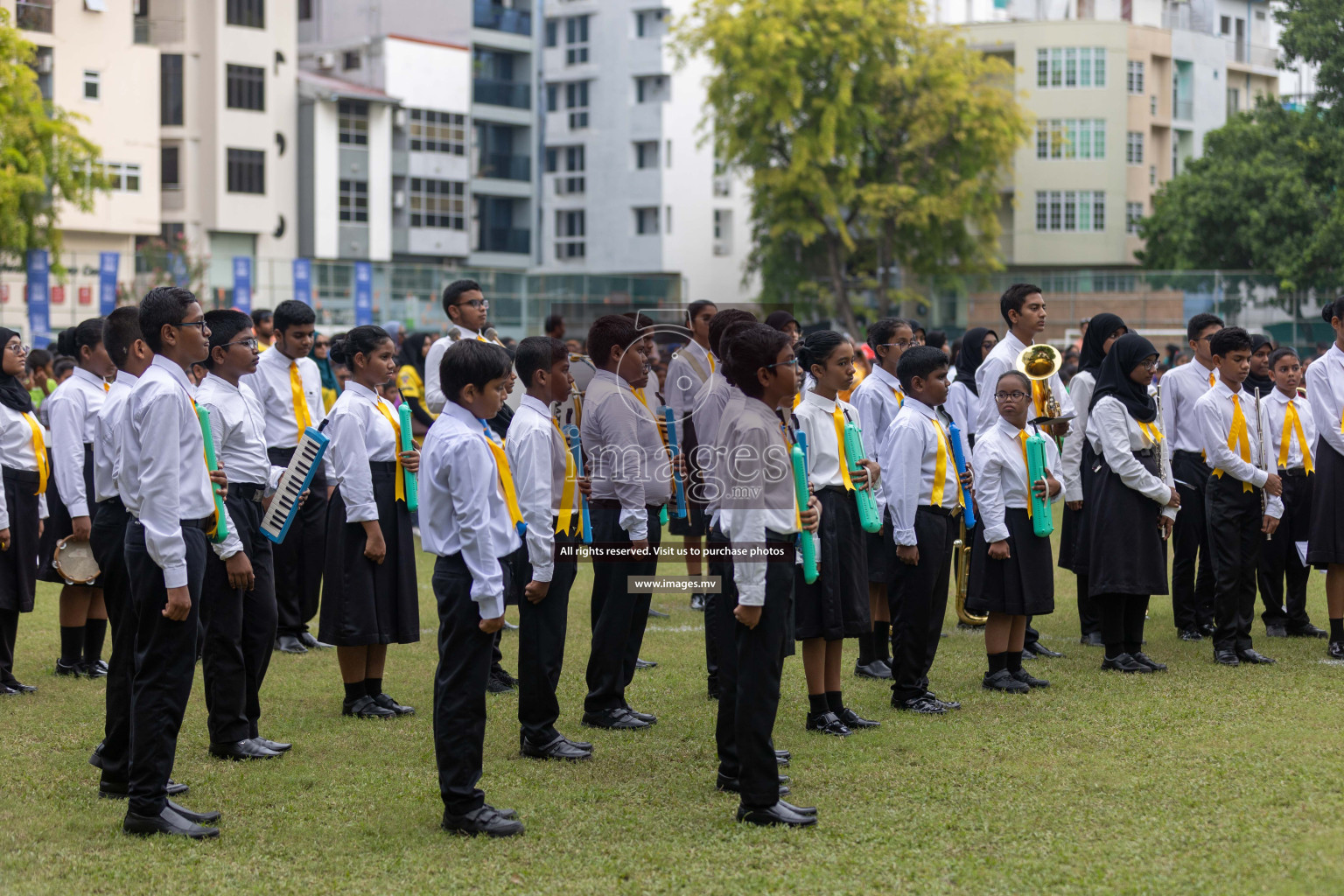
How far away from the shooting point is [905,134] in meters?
44.1

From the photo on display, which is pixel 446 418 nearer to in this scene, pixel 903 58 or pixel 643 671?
pixel 643 671

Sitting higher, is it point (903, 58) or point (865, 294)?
point (903, 58)

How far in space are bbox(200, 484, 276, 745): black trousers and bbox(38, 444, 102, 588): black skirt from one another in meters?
2.42

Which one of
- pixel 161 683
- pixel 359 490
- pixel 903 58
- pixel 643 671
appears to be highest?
pixel 903 58

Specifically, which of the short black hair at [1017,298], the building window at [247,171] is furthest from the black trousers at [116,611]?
the building window at [247,171]

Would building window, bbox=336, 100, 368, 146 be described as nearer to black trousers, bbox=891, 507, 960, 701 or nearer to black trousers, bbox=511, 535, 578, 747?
black trousers, bbox=891, 507, 960, 701

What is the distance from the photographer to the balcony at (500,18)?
55.3 metres

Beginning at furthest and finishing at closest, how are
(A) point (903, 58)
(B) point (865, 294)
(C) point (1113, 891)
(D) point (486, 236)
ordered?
(D) point (486, 236) → (B) point (865, 294) → (A) point (903, 58) → (C) point (1113, 891)

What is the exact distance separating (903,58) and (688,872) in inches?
1632

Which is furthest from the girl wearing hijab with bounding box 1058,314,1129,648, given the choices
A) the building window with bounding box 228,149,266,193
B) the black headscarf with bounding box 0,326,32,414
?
the building window with bounding box 228,149,266,193

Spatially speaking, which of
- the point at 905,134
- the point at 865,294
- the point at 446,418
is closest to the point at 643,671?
the point at 446,418

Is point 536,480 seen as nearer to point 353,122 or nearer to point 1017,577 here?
point 1017,577

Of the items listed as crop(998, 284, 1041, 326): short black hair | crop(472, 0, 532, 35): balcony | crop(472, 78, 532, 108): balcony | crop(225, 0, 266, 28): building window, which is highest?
crop(472, 0, 532, 35): balcony

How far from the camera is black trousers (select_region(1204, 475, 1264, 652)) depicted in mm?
9055
